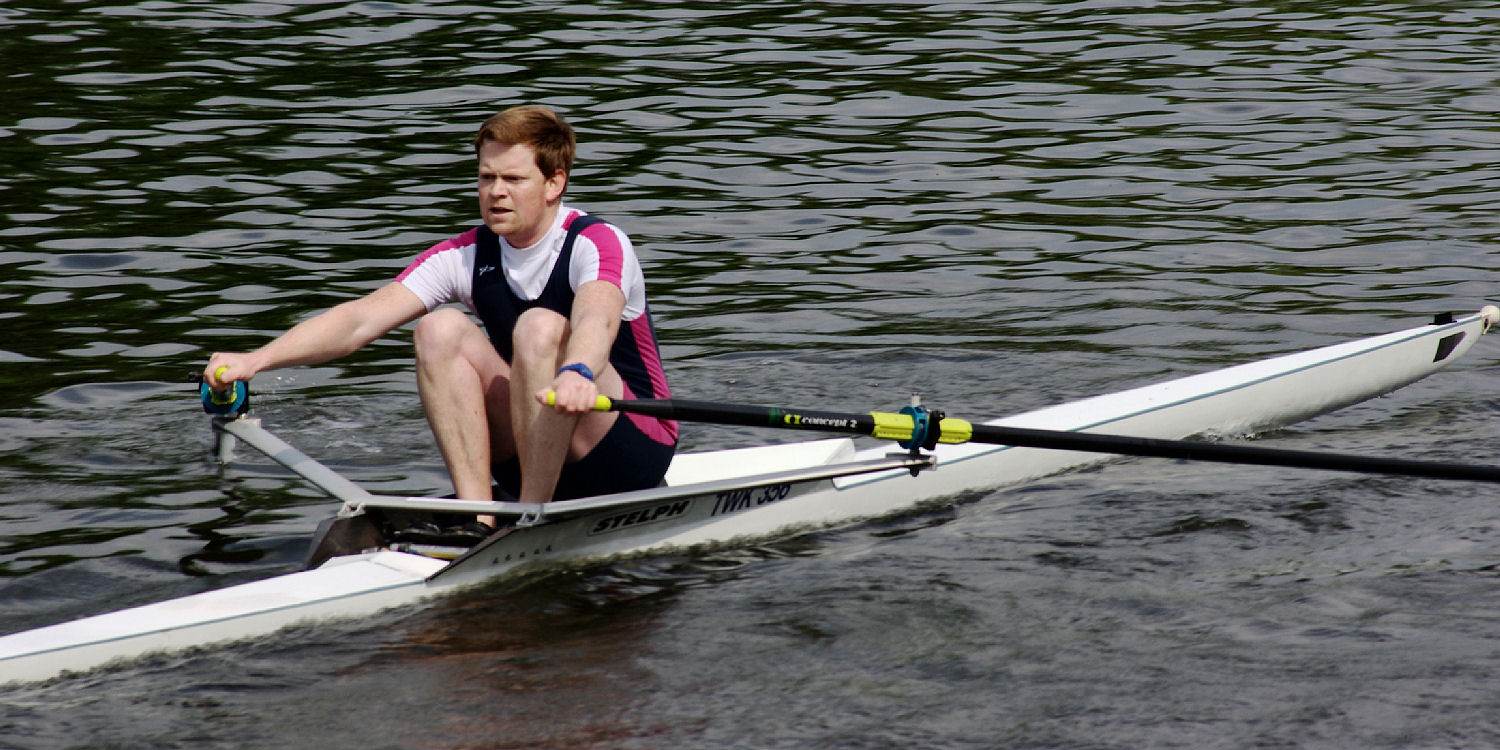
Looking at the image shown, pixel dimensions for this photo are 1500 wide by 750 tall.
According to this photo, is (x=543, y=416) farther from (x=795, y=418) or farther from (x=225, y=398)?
(x=225, y=398)

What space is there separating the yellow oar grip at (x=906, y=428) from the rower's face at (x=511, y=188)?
124cm

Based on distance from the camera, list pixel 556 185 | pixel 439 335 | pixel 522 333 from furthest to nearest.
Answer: pixel 556 185
pixel 439 335
pixel 522 333

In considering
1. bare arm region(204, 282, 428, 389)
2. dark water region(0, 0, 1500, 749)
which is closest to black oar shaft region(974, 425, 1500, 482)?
dark water region(0, 0, 1500, 749)

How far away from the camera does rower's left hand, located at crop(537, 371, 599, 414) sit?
14.6 feet

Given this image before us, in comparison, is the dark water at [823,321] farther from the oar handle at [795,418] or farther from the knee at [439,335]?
the knee at [439,335]

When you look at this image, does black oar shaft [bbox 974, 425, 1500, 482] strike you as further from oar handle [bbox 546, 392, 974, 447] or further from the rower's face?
the rower's face

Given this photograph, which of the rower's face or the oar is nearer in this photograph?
the rower's face

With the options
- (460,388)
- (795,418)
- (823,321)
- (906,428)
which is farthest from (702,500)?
(823,321)

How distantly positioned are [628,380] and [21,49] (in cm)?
1134

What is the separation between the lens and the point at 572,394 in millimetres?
4449

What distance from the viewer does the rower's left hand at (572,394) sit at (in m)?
4.45

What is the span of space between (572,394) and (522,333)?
428 millimetres

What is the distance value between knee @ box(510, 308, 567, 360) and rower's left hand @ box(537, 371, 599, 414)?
29 cm

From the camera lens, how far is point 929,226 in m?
10.2
